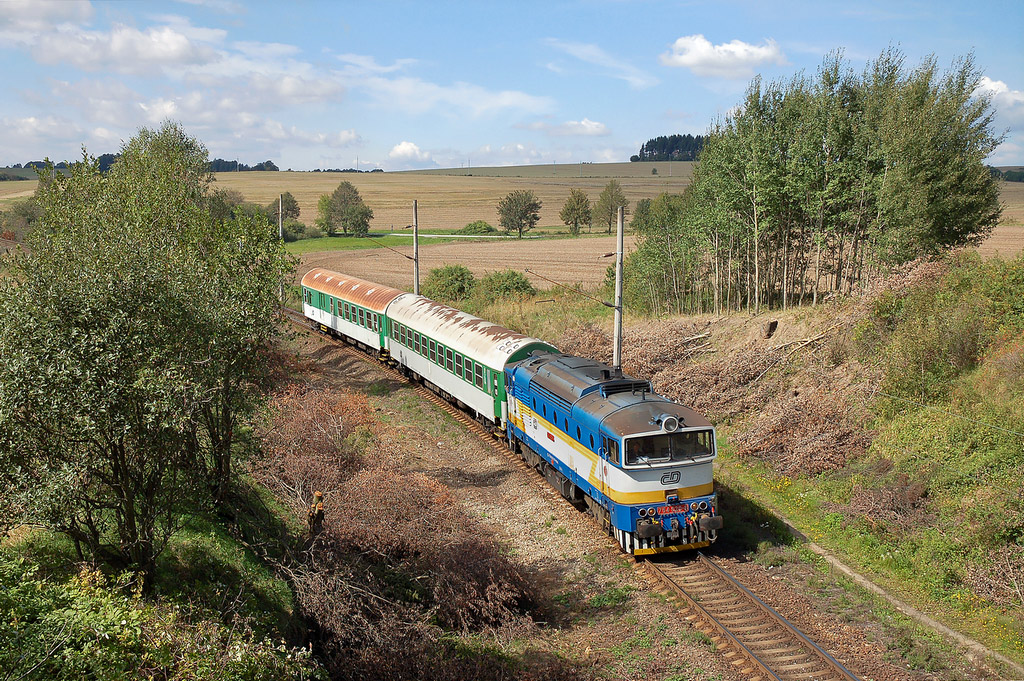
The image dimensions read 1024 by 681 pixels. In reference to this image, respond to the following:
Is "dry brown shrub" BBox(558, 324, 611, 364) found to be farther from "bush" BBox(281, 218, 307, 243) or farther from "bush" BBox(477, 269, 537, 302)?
"bush" BBox(281, 218, 307, 243)

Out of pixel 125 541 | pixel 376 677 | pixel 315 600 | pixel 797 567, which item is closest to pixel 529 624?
pixel 376 677

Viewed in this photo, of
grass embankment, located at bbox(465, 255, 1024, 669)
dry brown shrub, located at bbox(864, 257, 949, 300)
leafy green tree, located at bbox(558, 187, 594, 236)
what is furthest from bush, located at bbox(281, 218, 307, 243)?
dry brown shrub, located at bbox(864, 257, 949, 300)

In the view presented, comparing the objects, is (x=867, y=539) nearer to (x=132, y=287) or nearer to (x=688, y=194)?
(x=132, y=287)

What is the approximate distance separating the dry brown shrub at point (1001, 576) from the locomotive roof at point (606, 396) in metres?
5.71

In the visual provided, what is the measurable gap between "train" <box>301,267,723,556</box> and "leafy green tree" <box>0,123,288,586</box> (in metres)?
7.41

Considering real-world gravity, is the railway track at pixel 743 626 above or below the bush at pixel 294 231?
below

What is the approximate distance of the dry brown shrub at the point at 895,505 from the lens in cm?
1562

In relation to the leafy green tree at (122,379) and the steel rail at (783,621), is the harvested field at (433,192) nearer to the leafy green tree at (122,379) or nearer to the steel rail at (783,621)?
the steel rail at (783,621)

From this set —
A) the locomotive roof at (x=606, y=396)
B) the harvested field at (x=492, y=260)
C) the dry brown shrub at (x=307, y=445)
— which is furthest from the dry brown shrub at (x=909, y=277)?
the harvested field at (x=492, y=260)

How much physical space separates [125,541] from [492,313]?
97.9ft

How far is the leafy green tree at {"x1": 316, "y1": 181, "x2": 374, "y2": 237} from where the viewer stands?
96.4 metres

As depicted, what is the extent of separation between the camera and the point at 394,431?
23.8m

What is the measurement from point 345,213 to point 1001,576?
92.0m

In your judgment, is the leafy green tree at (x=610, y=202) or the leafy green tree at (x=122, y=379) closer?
the leafy green tree at (x=122, y=379)
